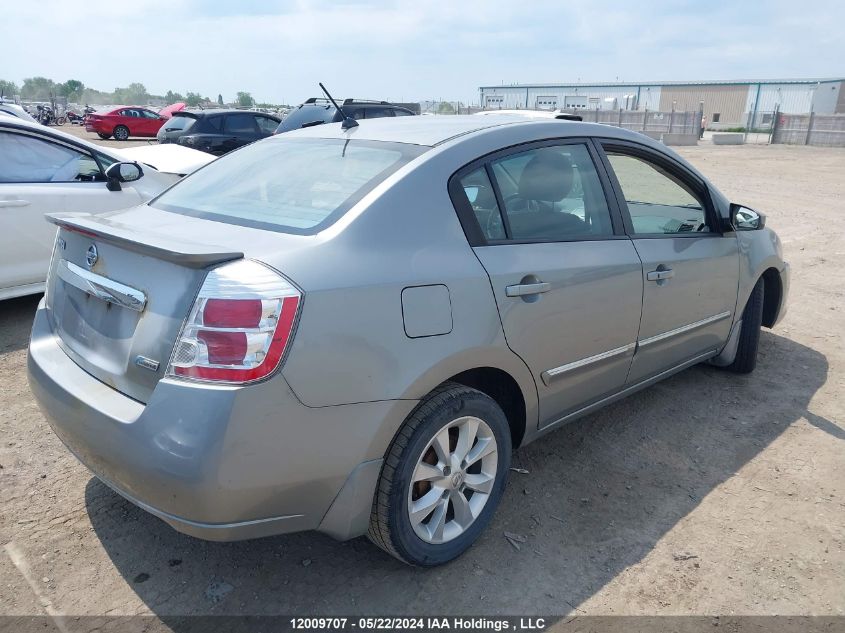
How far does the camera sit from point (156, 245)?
2232mm

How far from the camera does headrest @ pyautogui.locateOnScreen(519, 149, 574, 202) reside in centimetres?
307

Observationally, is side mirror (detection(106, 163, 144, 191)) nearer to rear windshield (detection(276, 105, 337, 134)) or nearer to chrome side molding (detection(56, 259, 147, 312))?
chrome side molding (detection(56, 259, 147, 312))

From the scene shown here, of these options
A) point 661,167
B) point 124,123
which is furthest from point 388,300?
point 124,123

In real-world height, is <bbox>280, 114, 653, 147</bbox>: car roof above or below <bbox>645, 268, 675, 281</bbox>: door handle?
above

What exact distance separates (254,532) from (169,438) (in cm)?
42

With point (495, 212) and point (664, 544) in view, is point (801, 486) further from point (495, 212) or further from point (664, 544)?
point (495, 212)

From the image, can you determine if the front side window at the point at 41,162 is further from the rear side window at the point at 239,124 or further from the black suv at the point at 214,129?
the rear side window at the point at 239,124

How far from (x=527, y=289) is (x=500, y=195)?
0.43 meters

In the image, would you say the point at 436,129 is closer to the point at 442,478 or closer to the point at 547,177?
A: the point at 547,177

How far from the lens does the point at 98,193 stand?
566cm

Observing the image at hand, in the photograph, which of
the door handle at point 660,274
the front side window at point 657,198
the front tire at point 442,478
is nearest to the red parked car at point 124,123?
the front side window at point 657,198

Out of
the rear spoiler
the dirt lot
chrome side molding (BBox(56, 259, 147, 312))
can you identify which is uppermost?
the rear spoiler

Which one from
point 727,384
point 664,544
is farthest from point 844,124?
point 664,544

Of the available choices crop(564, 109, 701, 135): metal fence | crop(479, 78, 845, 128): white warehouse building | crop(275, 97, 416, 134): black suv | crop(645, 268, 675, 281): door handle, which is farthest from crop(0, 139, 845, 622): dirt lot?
crop(479, 78, 845, 128): white warehouse building
